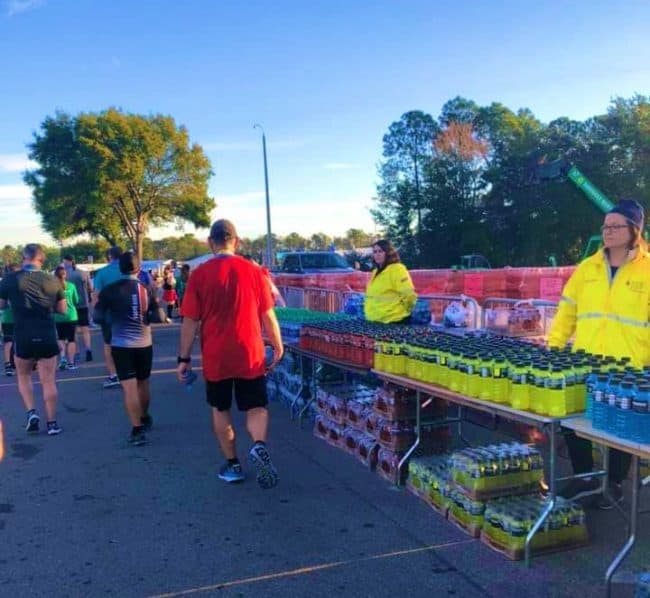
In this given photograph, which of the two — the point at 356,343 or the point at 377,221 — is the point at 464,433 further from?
the point at 377,221

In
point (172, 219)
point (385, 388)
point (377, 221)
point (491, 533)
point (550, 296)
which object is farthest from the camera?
point (377, 221)

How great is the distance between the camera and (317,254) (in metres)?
19.1

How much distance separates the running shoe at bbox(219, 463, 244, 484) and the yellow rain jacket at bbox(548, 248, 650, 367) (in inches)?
113

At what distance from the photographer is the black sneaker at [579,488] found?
14.5 feet

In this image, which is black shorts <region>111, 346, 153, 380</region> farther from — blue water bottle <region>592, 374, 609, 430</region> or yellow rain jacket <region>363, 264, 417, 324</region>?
blue water bottle <region>592, 374, 609, 430</region>

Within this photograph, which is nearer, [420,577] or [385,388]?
[420,577]

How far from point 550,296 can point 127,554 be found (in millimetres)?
13055

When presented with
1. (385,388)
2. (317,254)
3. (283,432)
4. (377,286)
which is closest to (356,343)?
(385,388)

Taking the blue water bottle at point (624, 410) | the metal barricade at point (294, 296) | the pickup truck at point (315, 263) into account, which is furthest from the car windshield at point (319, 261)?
the blue water bottle at point (624, 410)

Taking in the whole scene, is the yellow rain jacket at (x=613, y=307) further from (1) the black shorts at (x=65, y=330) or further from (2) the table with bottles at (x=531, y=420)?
(1) the black shorts at (x=65, y=330)

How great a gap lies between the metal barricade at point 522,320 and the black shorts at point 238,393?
3.46m

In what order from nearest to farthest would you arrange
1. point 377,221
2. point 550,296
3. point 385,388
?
point 385,388 < point 550,296 < point 377,221

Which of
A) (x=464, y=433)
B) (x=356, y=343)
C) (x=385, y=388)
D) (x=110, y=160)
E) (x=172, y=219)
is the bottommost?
(x=464, y=433)

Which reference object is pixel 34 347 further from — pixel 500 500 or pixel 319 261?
pixel 319 261
